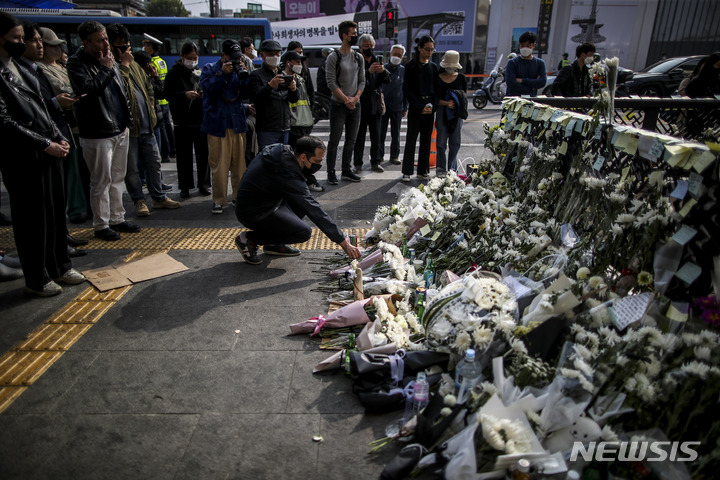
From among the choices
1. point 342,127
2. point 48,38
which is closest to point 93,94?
point 48,38

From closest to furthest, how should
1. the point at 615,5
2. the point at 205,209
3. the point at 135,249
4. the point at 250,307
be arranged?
the point at 250,307 → the point at 135,249 → the point at 205,209 → the point at 615,5

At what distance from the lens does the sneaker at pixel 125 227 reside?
206 inches

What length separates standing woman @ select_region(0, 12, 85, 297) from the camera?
341cm

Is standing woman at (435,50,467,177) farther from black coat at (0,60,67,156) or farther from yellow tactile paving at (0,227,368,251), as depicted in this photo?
black coat at (0,60,67,156)

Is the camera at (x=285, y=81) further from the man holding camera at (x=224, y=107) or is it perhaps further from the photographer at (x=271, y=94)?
the man holding camera at (x=224, y=107)

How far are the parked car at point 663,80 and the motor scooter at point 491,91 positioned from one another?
435cm

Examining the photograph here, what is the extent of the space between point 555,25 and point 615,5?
3532 millimetres

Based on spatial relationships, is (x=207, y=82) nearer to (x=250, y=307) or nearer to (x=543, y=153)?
(x=250, y=307)

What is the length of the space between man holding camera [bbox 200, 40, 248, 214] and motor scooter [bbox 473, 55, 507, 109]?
12462 millimetres

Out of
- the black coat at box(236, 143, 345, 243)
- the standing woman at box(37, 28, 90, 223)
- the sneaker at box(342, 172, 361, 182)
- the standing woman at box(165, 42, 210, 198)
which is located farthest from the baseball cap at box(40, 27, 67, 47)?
the sneaker at box(342, 172, 361, 182)

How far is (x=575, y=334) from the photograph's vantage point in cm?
235

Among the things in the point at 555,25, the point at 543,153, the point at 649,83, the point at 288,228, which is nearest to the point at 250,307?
the point at 288,228

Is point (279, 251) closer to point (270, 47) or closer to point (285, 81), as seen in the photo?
point (285, 81)

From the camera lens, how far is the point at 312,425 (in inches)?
98.1
